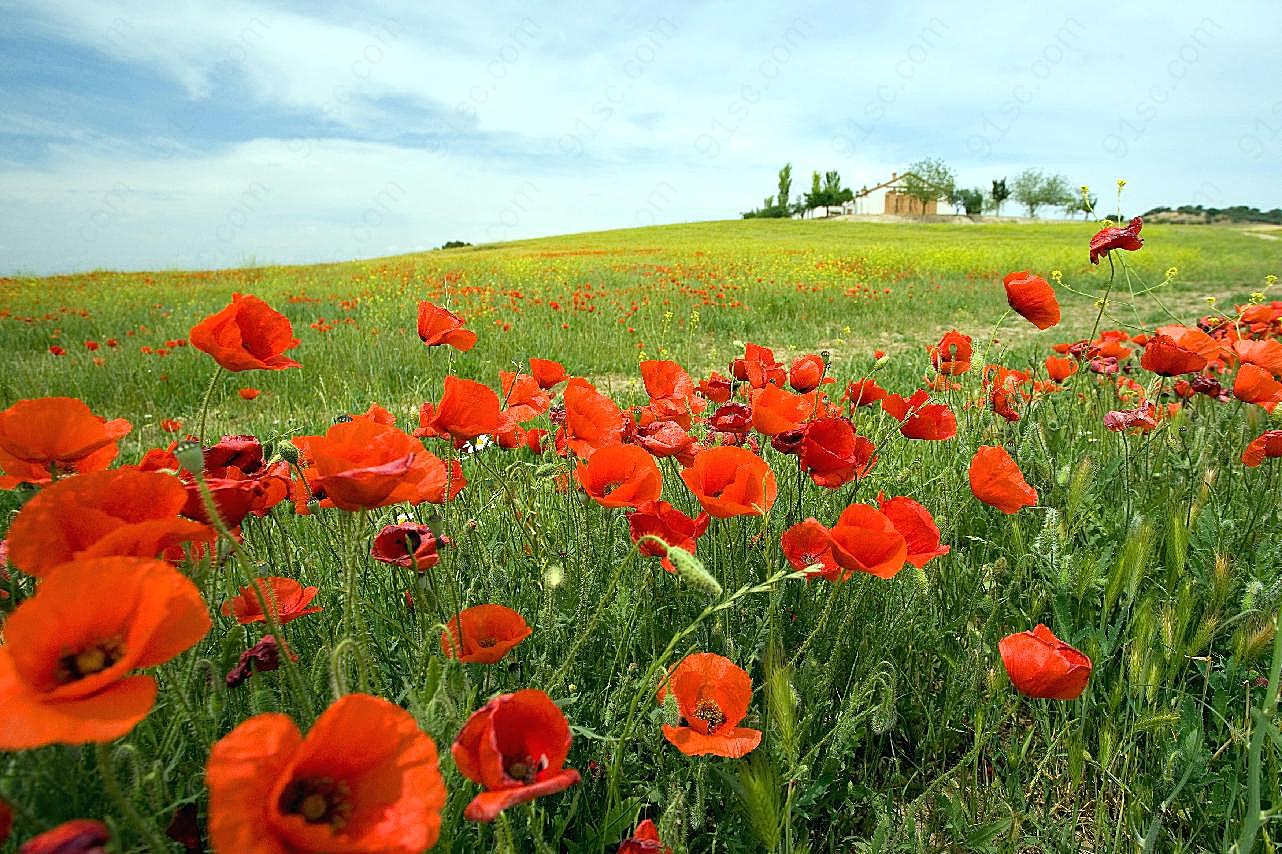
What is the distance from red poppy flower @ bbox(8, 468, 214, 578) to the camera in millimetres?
708

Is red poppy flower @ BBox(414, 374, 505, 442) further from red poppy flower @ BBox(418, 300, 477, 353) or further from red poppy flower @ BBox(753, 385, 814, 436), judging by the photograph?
red poppy flower @ BBox(753, 385, 814, 436)

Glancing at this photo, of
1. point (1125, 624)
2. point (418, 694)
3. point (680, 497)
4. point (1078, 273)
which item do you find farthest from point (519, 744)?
point (1078, 273)

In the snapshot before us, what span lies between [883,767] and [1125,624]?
2.39 ft

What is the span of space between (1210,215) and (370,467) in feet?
331

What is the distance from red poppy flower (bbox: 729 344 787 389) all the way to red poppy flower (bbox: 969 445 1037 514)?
0.57 meters

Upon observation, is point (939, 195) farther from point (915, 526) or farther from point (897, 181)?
point (915, 526)

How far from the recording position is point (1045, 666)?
1008mm

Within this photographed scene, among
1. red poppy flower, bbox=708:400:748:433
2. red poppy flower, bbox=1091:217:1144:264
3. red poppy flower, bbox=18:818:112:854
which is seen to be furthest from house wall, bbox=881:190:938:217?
red poppy flower, bbox=18:818:112:854

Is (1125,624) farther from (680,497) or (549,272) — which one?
(549,272)

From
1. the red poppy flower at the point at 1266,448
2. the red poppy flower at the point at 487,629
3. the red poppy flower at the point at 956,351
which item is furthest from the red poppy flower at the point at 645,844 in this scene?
the red poppy flower at the point at 956,351

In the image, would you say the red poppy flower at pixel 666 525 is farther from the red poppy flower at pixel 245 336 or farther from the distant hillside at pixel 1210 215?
the distant hillside at pixel 1210 215

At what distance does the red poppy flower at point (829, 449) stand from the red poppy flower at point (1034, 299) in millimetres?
854

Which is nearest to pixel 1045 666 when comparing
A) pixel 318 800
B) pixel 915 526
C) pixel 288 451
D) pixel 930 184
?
pixel 915 526

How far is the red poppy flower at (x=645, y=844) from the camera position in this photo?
2.83ft
